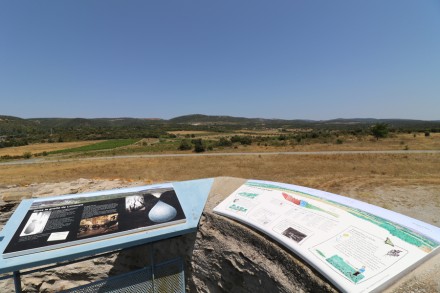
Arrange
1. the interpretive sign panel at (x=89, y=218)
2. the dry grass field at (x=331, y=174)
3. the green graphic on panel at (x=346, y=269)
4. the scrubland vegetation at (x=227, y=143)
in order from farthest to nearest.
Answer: the scrubland vegetation at (x=227, y=143), the dry grass field at (x=331, y=174), the interpretive sign panel at (x=89, y=218), the green graphic on panel at (x=346, y=269)

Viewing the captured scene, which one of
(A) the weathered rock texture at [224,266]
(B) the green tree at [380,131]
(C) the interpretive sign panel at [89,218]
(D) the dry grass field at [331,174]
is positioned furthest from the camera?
(B) the green tree at [380,131]

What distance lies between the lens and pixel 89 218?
3465 mm

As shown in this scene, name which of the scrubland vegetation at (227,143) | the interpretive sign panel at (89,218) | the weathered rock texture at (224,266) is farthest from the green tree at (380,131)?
the interpretive sign panel at (89,218)

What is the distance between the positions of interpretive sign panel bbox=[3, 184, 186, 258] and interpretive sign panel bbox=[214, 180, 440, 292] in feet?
3.31

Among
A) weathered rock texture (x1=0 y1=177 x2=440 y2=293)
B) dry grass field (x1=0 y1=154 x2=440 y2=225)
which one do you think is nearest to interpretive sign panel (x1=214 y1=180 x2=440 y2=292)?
weathered rock texture (x1=0 y1=177 x2=440 y2=293)

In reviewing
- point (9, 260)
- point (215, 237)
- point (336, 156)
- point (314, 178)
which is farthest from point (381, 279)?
point (336, 156)

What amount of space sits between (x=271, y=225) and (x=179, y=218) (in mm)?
1417

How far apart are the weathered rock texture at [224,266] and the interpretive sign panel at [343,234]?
6.2 inches

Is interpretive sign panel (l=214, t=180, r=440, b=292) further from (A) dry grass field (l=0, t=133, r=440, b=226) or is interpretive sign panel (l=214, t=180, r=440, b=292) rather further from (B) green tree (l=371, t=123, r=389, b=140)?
(B) green tree (l=371, t=123, r=389, b=140)

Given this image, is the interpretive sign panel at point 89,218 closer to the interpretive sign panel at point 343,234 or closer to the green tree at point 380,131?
the interpretive sign panel at point 343,234

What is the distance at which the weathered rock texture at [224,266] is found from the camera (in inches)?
103

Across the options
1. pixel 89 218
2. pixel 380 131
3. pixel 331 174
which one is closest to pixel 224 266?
pixel 89 218

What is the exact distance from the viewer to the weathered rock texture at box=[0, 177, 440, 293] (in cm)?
261

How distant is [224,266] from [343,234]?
204 cm
